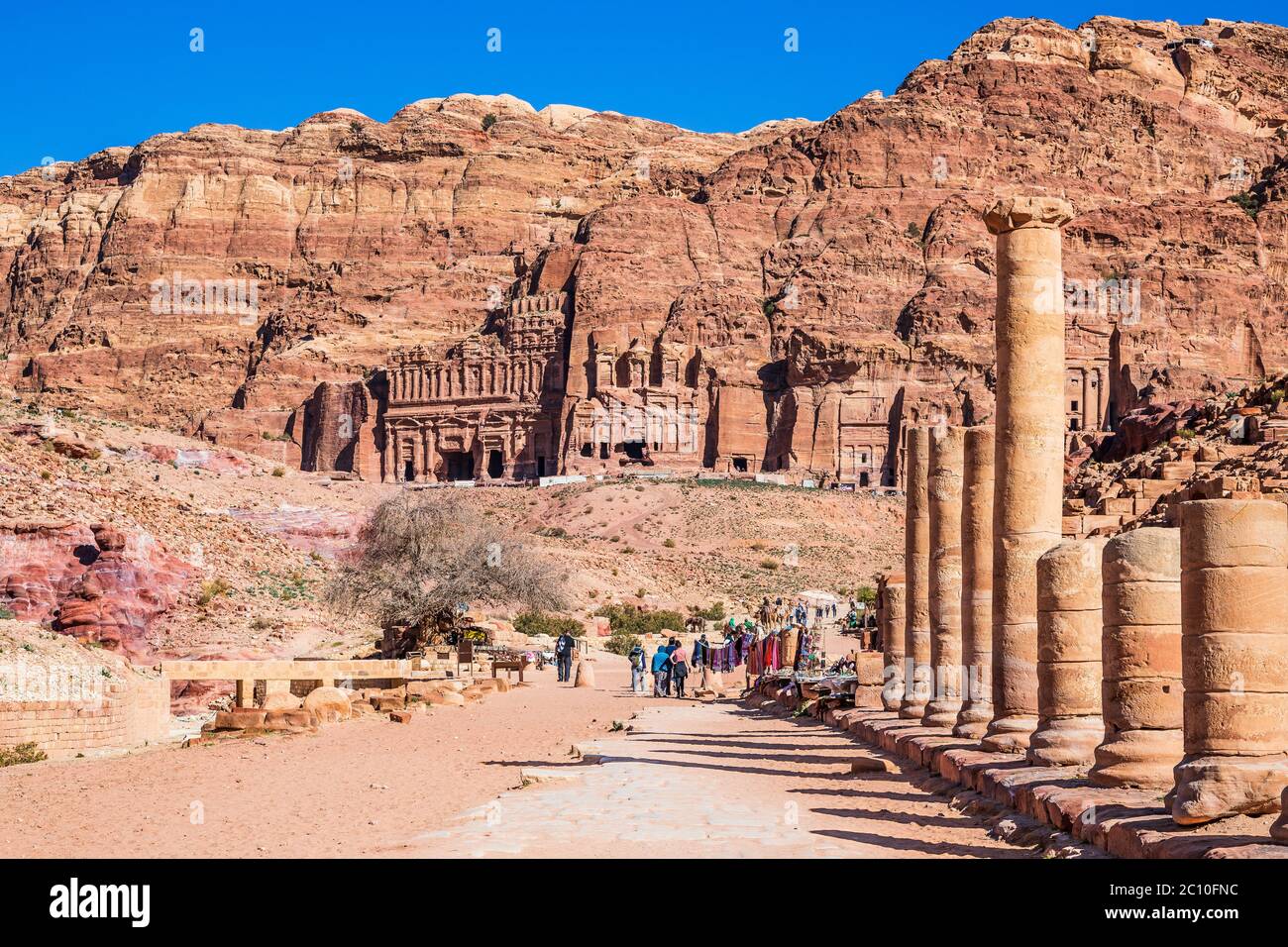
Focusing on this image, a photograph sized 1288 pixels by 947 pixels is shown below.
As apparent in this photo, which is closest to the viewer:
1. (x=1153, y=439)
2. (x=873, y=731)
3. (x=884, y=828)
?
(x=884, y=828)

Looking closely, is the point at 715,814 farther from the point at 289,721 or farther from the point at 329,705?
the point at 329,705

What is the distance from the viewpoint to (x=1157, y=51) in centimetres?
14338

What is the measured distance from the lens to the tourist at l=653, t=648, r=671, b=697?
1384 inches

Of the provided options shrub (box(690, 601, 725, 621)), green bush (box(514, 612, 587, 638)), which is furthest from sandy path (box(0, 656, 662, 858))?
shrub (box(690, 601, 725, 621))

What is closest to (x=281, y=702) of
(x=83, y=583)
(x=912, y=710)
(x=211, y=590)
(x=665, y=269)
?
(x=912, y=710)

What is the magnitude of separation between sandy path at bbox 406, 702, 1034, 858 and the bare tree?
74.0ft

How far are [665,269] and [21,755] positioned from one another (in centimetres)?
9652

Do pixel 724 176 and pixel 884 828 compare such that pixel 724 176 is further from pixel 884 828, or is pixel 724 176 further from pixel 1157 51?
pixel 884 828

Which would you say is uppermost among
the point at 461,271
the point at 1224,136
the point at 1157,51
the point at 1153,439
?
the point at 1157,51

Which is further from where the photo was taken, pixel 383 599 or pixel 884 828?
pixel 383 599

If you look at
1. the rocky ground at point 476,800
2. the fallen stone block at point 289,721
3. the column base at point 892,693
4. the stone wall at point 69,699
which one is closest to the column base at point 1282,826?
the rocky ground at point 476,800

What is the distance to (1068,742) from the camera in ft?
46.0
